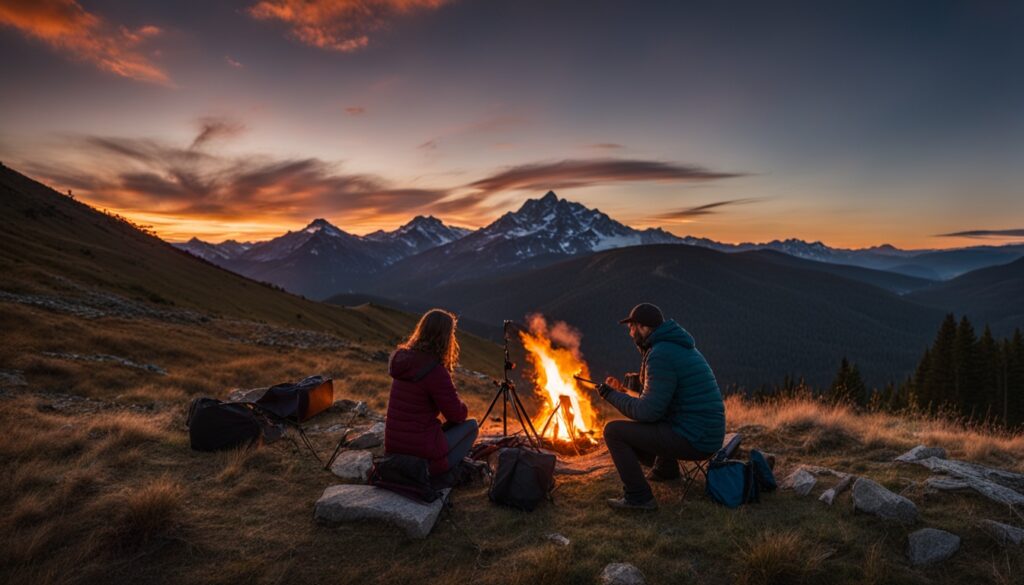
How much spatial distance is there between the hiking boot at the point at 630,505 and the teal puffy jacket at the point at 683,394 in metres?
1.05

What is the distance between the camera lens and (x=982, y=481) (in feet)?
20.9

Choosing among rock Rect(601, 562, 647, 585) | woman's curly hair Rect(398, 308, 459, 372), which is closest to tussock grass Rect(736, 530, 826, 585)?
rock Rect(601, 562, 647, 585)

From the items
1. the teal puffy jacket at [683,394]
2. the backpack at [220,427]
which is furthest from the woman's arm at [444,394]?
the backpack at [220,427]

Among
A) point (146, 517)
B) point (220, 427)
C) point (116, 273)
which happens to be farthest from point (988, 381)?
point (116, 273)

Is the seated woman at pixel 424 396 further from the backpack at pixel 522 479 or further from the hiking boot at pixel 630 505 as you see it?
the hiking boot at pixel 630 505

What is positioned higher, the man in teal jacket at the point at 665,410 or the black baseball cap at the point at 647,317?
the black baseball cap at the point at 647,317

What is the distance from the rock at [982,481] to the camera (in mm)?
5961

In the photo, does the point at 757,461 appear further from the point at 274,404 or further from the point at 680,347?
the point at 274,404

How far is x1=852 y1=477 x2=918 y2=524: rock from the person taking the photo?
5.70m

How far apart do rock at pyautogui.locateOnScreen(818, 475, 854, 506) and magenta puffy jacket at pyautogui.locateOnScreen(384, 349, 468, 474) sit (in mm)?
5287

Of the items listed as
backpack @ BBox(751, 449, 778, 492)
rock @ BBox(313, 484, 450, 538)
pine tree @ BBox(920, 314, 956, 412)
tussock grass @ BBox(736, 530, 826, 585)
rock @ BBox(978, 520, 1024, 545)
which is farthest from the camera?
pine tree @ BBox(920, 314, 956, 412)

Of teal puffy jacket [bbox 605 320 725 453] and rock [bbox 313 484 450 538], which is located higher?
teal puffy jacket [bbox 605 320 725 453]

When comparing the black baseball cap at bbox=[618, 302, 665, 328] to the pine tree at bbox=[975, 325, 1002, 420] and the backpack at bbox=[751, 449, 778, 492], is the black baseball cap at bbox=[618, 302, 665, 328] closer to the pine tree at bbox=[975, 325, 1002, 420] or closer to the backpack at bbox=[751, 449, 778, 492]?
the backpack at bbox=[751, 449, 778, 492]

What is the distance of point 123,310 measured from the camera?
990 inches
